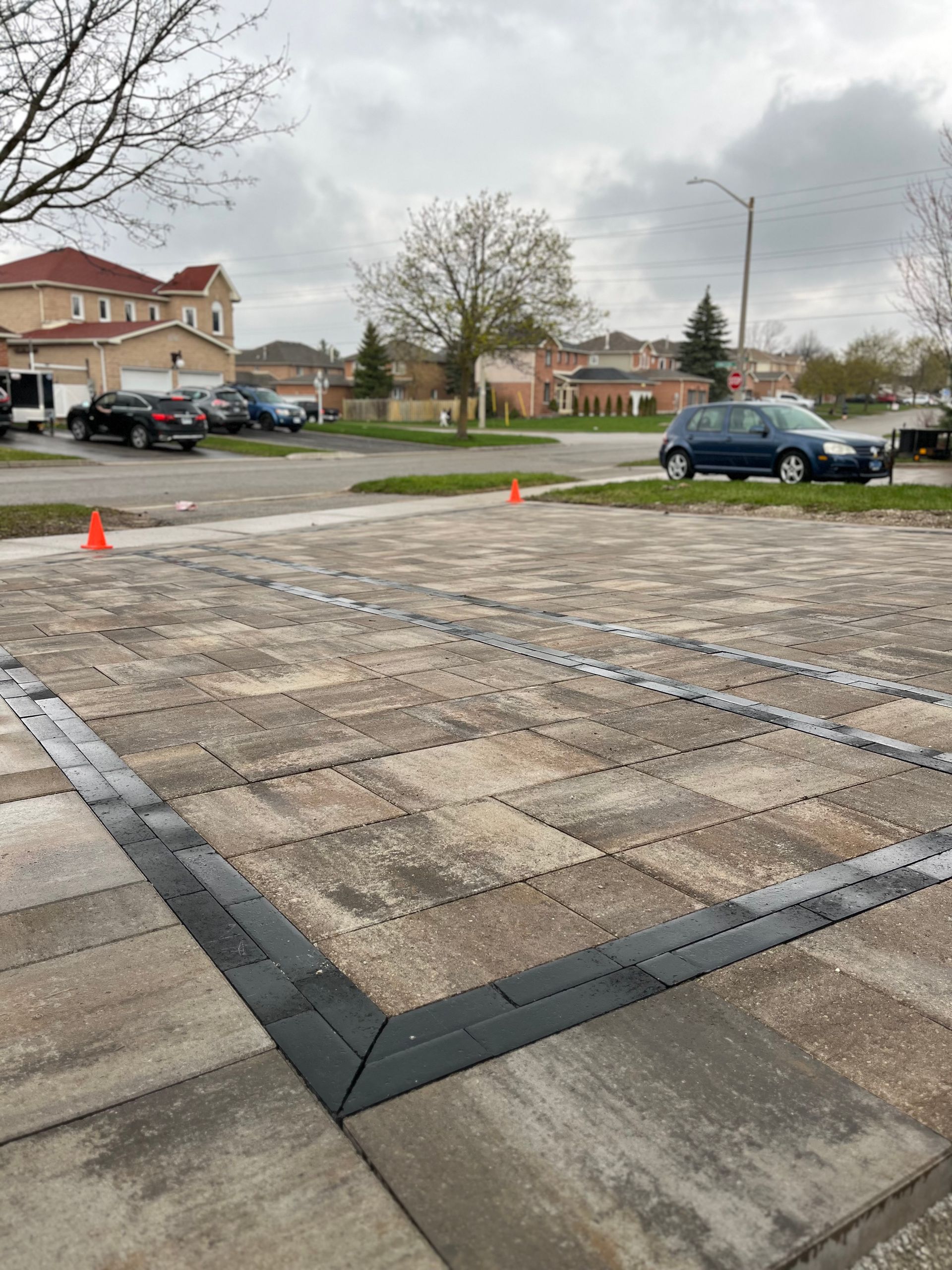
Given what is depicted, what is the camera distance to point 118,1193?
2141 mm

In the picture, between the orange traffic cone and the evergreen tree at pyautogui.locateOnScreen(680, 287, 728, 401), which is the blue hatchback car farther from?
the evergreen tree at pyautogui.locateOnScreen(680, 287, 728, 401)

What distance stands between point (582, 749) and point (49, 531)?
458 inches

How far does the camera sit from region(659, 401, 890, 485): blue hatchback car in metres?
19.5

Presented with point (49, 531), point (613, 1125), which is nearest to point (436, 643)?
point (613, 1125)

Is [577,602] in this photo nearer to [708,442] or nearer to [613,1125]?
[613,1125]

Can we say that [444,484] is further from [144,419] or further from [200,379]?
[200,379]

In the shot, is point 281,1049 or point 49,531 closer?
point 281,1049

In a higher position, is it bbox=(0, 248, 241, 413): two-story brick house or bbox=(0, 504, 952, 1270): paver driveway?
bbox=(0, 248, 241, 413): two-story brick house

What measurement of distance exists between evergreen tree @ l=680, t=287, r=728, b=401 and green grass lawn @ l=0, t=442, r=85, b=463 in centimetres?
8486

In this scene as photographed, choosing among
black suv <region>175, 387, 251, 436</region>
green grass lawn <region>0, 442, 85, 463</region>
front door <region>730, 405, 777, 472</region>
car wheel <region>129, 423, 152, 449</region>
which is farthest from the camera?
black suv <region>175, 387, 251, 436</region>

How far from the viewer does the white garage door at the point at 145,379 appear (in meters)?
56.0

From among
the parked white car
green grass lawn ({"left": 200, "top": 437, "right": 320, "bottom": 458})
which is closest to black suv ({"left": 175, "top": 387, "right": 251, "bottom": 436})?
green grass lawn ({"left": 200, "top": 437, "right": 320, "bottom": 458})

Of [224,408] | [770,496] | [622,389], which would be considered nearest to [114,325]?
[224,408]

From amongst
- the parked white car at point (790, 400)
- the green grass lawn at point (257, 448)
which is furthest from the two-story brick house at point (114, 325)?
the parked white car at point (790, 400)
